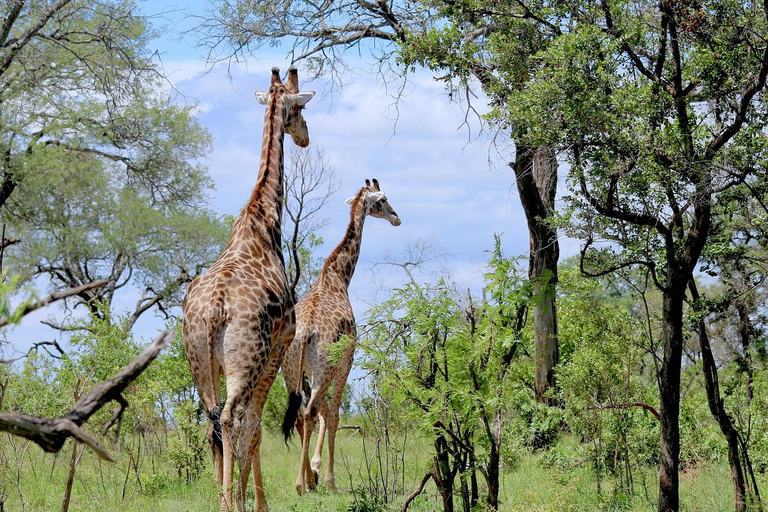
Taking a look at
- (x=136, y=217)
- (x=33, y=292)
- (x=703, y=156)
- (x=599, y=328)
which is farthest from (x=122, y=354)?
(x=136, y=217)

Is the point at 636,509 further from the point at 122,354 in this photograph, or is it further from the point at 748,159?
the point at 122,354

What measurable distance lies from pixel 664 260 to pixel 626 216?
3.88 feet

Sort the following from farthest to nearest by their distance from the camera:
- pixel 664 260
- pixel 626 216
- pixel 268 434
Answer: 1. pixel 268 434
2. pixel 664 260
3. pixel 626 216

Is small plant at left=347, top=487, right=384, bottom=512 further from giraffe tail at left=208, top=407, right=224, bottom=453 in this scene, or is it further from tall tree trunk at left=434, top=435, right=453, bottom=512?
giraffe tail at left=208, top=407, right=224, bottom=453

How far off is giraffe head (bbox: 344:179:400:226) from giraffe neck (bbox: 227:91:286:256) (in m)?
2.95

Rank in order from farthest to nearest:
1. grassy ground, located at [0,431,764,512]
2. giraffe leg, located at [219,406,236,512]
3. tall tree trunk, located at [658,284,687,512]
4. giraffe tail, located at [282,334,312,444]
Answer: giraffe tail, located at [282,334,312,444] < grassy ground, located at [0,431,764,512] < tall tree trunk, located at [658,284,687,512] < giraffe leg, located at [219,406,236,512]

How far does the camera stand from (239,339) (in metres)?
7.84

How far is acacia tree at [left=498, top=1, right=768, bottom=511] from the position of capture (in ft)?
25.7

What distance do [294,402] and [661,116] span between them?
16.9 feet

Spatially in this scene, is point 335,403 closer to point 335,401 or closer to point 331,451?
point 335,401

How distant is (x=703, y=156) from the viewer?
8.09 m

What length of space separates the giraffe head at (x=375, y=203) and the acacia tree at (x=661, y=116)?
4774mm

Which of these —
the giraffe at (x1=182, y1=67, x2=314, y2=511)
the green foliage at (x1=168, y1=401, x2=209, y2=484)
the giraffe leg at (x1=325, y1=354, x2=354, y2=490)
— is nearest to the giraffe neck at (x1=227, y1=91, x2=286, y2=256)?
the giraffe at (x1=182, y1=67, x2=314, y2=511)

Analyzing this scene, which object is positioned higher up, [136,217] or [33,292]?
[136,217]
